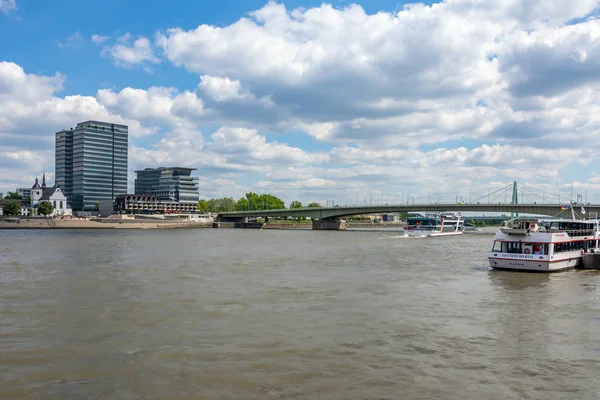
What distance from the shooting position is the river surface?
40.2ft

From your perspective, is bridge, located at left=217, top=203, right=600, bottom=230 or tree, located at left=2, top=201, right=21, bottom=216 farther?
tree, located at left=2, top=201, right=21, bottom=216

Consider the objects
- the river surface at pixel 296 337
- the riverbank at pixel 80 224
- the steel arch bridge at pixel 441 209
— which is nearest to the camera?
the river surface at pixel 296 337

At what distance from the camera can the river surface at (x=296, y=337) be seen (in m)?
12.3

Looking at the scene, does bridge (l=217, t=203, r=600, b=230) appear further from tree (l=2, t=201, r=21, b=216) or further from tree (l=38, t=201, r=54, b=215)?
tree (l=2, t=201, r=21, b=216)

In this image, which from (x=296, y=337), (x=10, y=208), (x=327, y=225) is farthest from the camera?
(x=10, y=208)

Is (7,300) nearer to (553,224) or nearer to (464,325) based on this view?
(464,325)

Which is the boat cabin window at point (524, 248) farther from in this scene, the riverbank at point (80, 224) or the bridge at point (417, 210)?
the riverbank at point (80, 224)

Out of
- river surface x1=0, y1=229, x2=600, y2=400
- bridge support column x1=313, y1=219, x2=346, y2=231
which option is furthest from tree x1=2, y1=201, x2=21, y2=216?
river surface x1=0, y1=229, x2=600, y2=400

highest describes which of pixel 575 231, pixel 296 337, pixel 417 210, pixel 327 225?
pixel 417 210

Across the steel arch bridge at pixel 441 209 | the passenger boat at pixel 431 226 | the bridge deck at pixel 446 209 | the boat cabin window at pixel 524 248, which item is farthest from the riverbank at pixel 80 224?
the boat cabin window at pixel 524 248

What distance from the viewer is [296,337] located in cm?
1675

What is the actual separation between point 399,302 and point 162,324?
10616 mm

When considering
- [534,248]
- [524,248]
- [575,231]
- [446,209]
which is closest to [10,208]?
[446,209]

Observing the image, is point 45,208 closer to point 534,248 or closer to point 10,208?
point 10,208
